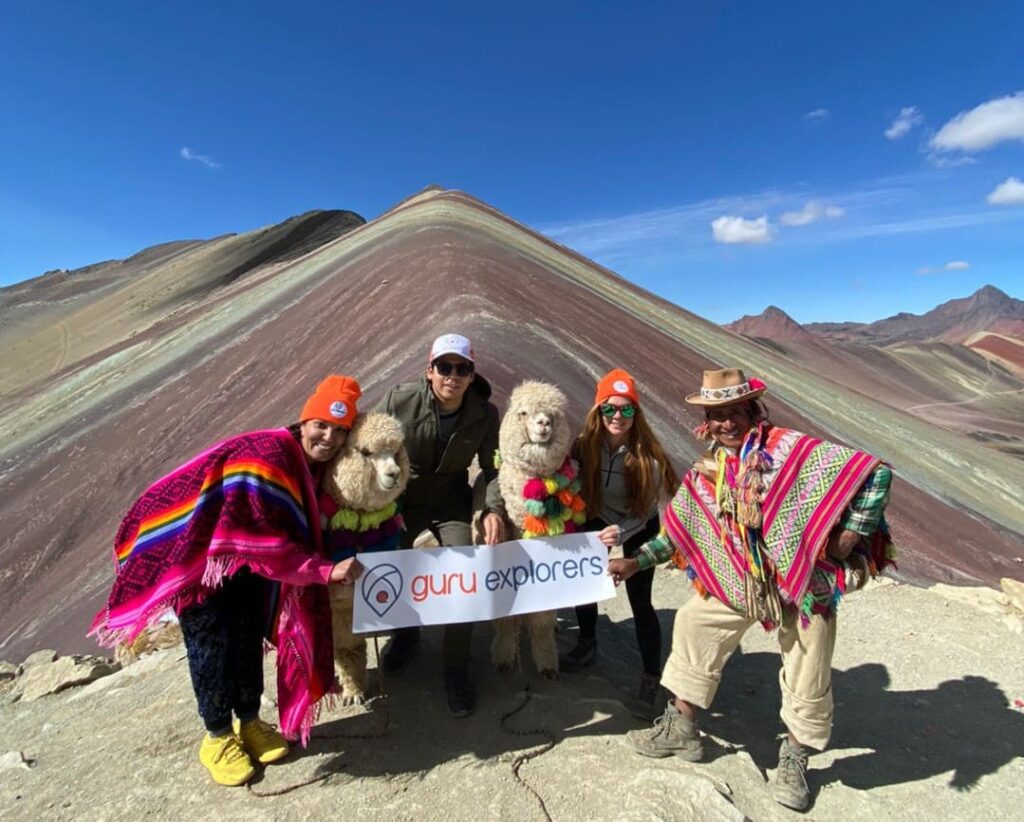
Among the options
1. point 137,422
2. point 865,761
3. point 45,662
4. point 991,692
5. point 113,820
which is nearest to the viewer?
point 113,820

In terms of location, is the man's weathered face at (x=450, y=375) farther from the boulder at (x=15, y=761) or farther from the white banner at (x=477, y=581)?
the boulder at (x=15, y=761)

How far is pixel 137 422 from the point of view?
Result: 959 cm

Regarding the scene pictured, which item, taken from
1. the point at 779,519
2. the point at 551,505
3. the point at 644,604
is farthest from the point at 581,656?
the point at 779,519

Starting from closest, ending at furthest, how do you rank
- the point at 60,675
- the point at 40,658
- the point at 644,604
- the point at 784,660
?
the point at 784,660
the point at 644,604
the point at 60,675
the point at 40,658

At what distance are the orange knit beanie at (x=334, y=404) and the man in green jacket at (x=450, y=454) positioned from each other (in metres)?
0.40

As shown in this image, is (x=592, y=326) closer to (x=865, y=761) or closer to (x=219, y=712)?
(x=865, y=761)

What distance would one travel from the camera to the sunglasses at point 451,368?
3.05m

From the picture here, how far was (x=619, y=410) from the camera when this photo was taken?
3086mm

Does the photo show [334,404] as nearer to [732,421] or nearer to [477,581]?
[477,581]

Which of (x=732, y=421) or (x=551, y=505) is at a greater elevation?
(x=732, y=421)

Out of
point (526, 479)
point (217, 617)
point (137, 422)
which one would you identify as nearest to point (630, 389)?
point (526, 479)

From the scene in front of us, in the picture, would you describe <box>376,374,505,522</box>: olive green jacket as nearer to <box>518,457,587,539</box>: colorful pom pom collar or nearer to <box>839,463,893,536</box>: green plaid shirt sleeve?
<box>518,457,587,539</box>: colorful pom pom collar

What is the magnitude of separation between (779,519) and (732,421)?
0.45 metres

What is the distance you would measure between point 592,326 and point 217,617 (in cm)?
836
